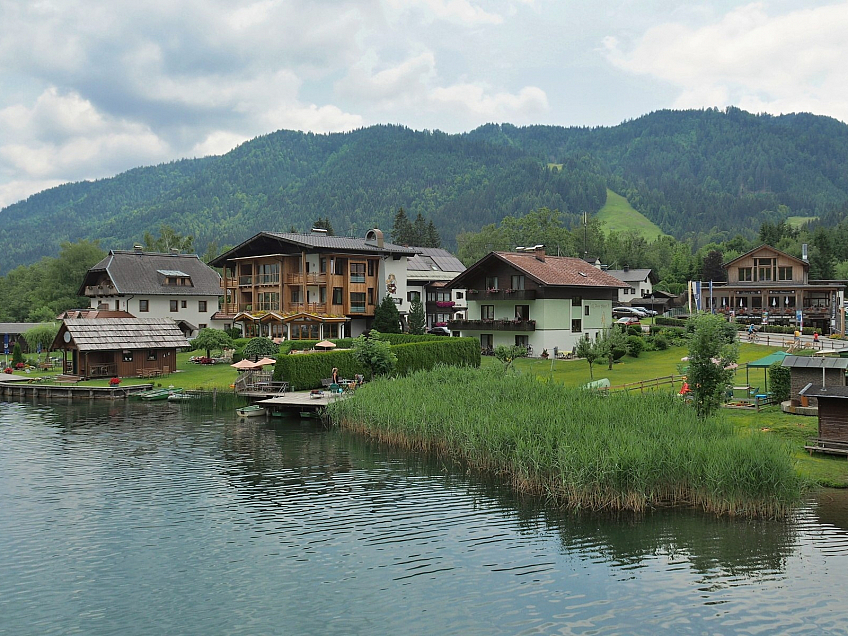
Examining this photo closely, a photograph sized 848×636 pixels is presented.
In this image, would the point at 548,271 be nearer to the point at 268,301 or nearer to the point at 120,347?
the point at 268,301

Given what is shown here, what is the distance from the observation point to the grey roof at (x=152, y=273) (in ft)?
293

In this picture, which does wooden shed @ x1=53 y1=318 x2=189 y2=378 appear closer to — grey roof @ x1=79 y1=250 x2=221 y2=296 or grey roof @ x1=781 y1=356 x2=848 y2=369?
grey roof @ x1=79 y1=250 x2=221 y2=296

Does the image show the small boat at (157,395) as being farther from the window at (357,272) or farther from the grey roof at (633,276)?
the grey roof at (633,276)

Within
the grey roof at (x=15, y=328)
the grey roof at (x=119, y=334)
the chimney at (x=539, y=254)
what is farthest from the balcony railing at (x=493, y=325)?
the grey roof at (x=15, y=328)

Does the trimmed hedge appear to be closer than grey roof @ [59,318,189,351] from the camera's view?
Yes

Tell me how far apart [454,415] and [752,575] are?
1685 centimetres

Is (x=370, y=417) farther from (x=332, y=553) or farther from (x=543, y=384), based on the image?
(x=332, y=553)

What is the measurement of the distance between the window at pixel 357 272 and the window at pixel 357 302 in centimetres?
146

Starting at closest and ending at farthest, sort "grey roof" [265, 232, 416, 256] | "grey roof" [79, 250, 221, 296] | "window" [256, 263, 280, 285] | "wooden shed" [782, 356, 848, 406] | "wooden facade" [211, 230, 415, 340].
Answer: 1. "wooden shed" [782, 356, 848, 406]
2. "wooden facade" [211, 230, 415, 340]
3. "grey roof" [265, 232, 416, 256]
4. "window" [256, 263, 280, 285]
5. "grey roof" [79, 250, 221, 296]

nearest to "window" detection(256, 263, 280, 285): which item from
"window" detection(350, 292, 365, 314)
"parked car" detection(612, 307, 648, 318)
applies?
"window" detection(350, 292, 365, 314)

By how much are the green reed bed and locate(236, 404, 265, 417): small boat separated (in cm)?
1147

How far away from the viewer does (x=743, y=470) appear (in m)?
23.7

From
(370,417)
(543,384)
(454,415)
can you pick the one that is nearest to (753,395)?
(543,384)

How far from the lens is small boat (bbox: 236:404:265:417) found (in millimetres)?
47369
